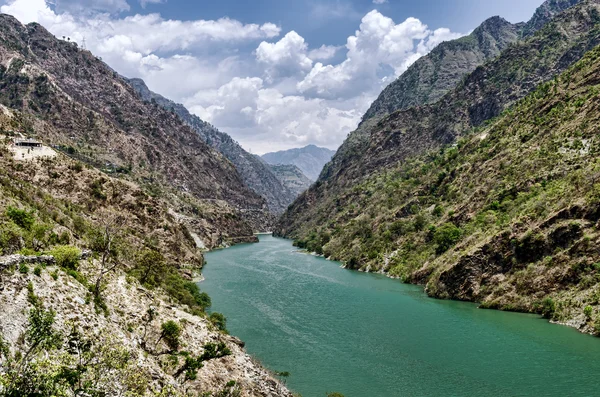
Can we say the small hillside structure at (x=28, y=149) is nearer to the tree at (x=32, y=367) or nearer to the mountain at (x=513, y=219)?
the tree at (x=32, y=367)

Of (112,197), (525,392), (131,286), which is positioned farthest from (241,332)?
(112,197)

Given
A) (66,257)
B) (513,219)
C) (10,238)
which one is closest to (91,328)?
(66,257)

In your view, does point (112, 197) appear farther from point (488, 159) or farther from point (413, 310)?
point (488, 159)

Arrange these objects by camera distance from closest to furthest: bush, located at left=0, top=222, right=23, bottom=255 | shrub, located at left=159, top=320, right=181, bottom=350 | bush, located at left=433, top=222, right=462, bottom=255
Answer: bush, located at left=0, top=222, right=23, bottom=255 < shrub, located at left=159, top=320, right=181, bottom=350 < bush, located at left=433, top=222, right=462, bottom=255

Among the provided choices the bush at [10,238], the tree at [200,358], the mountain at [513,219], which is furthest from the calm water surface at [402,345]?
the bush at [10,238]

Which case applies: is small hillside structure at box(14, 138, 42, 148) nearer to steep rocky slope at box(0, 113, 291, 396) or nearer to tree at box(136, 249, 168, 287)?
steep rocky slope at box(0, 113, 291, 396)

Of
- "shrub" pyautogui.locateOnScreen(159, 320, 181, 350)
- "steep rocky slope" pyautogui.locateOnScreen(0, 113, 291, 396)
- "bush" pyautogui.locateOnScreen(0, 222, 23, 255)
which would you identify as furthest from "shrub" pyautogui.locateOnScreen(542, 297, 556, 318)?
"bush" pyautogui.locateOnScreen(0, 222, 23, 255)
